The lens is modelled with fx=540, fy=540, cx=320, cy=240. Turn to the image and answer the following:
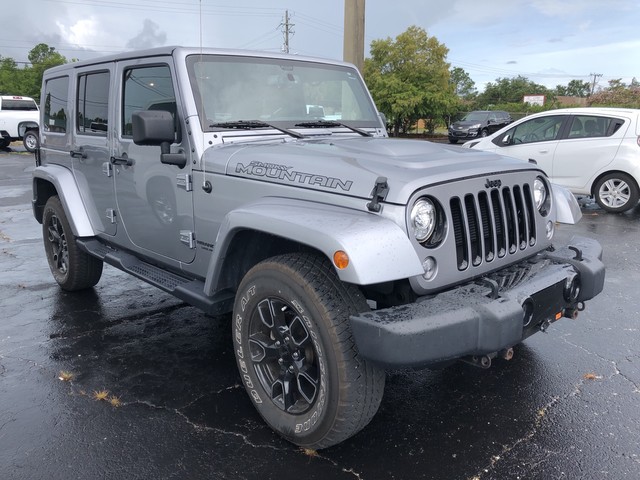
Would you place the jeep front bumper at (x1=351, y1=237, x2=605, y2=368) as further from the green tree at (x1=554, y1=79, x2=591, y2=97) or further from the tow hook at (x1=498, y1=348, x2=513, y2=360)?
the green tree at (x1=554, y1=79, x2=591, y2=97)

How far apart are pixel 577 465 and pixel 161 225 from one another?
287 cm

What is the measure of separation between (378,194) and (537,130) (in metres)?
8.20

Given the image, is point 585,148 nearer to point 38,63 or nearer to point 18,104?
point 18,104

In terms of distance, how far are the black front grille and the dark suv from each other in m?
22.9

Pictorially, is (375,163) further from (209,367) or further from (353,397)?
(209,367)

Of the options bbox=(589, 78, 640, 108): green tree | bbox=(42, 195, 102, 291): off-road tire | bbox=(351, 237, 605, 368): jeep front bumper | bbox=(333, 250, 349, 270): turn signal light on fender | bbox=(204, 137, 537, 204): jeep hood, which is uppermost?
bbox=(589, 78, 640, 108): green tree

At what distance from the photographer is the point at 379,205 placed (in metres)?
2.44

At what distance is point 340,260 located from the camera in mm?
2271

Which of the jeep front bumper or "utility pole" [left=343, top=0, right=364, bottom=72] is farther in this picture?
"utility pole" [left=343, top=0, right=364, bottom=72]

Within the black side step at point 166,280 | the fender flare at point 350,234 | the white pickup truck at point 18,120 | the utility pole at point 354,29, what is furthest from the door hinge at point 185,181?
the white pickup truck at point 18,120

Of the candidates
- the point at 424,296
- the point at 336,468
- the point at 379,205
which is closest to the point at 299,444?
the point at 336,468

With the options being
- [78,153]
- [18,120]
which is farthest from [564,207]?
[18,120]

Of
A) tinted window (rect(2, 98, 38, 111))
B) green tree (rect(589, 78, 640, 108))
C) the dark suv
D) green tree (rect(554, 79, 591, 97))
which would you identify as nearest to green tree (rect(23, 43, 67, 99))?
tinted window (rect(2, 98, 38, 111))

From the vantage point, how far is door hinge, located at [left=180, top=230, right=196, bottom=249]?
346 centimetres
